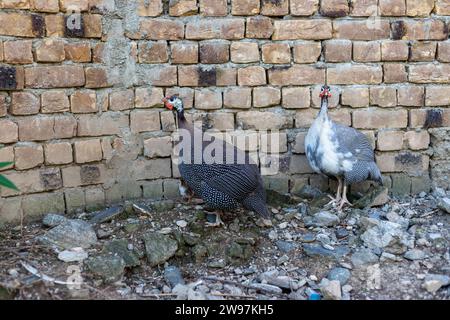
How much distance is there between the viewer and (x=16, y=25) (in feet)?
11.7

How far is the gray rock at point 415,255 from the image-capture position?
3486mm

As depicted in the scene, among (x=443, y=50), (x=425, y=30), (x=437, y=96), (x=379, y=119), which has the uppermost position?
(x=425, y=30)

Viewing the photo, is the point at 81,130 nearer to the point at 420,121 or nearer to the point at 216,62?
the point at 216,62

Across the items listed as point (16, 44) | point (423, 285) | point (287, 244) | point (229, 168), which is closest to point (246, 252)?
point (287, 244)

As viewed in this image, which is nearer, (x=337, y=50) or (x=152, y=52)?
(x=152, y=52)

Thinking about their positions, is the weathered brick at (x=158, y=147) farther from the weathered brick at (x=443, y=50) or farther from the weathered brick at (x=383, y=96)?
the weathered brick at (x=443, y=50)

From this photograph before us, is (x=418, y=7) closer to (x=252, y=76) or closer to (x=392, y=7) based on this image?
(x=392, y=7)

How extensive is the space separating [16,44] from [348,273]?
2.71 m

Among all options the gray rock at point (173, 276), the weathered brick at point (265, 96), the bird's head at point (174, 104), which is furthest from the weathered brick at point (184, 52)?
the gray rock at point (173, 276)

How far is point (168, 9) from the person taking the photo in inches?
154

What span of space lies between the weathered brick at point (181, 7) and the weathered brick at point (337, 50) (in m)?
1.08

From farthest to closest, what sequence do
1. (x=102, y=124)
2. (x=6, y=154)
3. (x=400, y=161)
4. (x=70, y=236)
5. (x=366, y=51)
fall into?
(x=400, y=161), (x=366, y=51), (x=102, y=124), (x=6, y=154), (x=70, y=236)

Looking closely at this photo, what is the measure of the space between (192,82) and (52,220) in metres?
1.45

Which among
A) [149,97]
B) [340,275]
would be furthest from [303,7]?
[340,275]
